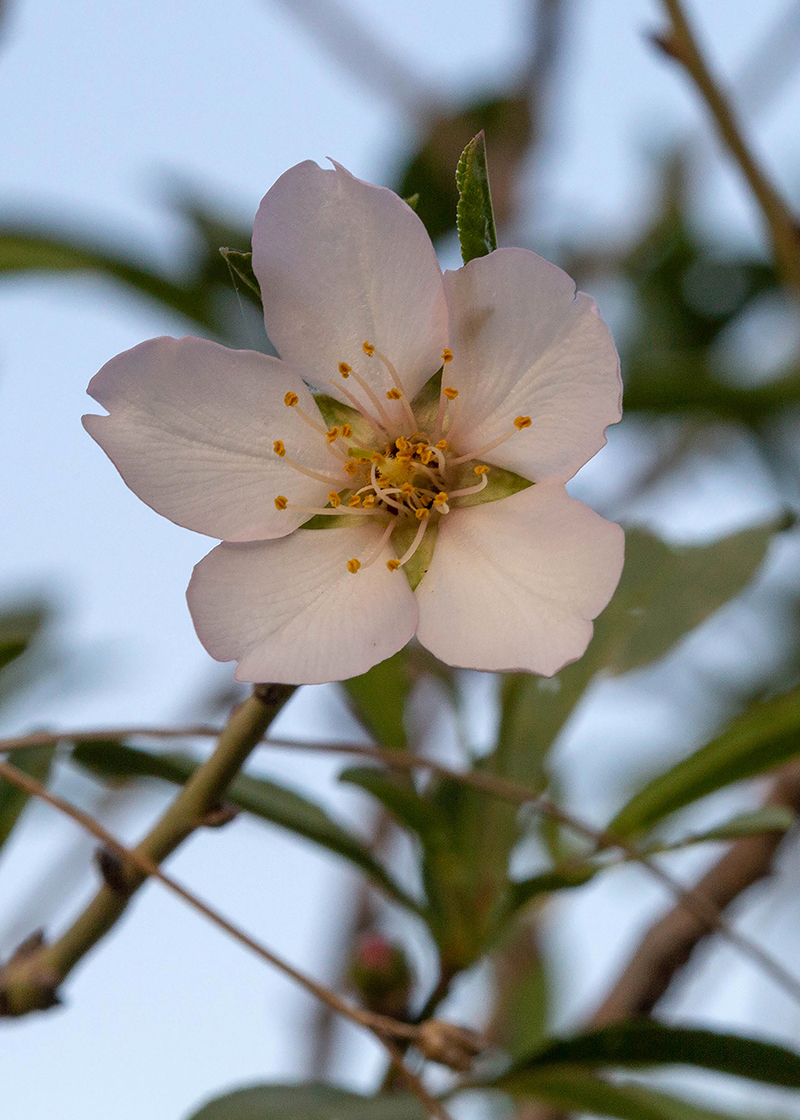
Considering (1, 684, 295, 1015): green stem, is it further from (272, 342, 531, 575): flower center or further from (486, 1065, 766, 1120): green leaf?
(486, 1065, 766, 1120): green leaf

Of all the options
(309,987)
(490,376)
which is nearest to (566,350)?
(490,376)

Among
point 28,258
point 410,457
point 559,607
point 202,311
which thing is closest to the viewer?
point 559,607

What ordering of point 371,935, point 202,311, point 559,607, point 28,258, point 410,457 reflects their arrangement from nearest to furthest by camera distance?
1. point 559,607
2. point 410,457
3. point 371,935
4. point 28,258
5. point 202,311

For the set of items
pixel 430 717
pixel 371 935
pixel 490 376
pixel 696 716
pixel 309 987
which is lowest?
pixel 696 716

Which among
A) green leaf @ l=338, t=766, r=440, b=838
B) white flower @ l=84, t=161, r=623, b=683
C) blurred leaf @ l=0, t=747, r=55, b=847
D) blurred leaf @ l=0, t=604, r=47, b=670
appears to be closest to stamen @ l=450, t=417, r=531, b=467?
white flower @ l=84, t=161, r=623, b=683

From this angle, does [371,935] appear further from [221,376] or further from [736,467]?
[736,467]

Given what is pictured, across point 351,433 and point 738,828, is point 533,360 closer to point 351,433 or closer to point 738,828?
point 351,433

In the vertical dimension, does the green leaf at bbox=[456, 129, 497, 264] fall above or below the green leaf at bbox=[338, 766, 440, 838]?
above
